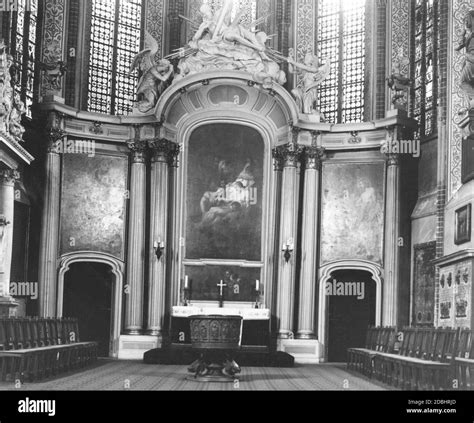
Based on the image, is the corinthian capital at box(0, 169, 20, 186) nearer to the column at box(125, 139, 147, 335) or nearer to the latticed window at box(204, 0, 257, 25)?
the column at box(125, 139, 147, 335)

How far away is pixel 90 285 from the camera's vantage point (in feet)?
88.4

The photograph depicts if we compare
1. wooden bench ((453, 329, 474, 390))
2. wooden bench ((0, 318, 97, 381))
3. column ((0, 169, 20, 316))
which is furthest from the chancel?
wooden bench ((453, 329, 474, 390))

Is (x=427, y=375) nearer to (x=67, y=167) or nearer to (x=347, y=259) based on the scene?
(x=347, y=259)

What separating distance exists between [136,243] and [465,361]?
13705mm

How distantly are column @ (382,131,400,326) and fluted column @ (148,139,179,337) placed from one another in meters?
6.56

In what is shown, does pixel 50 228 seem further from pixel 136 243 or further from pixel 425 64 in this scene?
pixel 425 64

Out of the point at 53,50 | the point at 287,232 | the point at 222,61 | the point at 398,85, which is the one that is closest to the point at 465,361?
the point at 287,232

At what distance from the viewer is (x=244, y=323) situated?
2595 centimetres

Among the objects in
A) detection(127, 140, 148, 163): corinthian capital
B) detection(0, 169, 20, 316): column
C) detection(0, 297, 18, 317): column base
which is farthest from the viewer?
detection(127, 140, 148, 163): corinthian capital

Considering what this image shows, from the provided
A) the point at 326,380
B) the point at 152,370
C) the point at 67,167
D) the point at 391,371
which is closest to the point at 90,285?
the point at 67,167

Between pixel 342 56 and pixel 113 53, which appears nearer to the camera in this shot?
pixel 113 53

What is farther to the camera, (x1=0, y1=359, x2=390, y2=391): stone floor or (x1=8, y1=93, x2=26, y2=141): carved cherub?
(x1=8, y1=93, x2=26, y2=141): carved cherub

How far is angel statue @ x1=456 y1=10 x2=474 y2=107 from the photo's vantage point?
66.3 feet

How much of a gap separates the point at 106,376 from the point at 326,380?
4.79 metres
